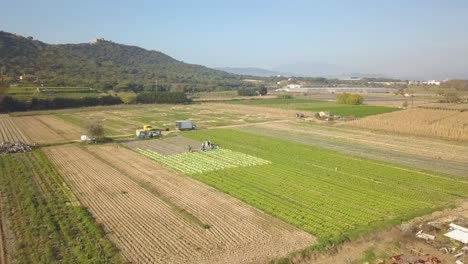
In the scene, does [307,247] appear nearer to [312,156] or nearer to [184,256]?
[184,256]

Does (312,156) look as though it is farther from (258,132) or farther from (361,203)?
(258,132)

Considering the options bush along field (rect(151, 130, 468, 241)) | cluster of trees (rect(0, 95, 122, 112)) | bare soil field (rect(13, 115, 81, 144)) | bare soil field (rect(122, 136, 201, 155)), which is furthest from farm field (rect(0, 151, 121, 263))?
cluster of trees (rect(0, 95, 122, 112))

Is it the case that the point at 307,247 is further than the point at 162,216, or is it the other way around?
the point at 162,216

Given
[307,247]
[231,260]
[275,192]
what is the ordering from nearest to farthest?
[231,260], [307,247], [275,192]

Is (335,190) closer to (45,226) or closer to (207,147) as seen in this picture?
(207,147)

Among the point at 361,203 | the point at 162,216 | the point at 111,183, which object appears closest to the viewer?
the point at 162,216

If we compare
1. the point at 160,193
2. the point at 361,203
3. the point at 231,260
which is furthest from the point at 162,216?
Result: the point at 361,203
